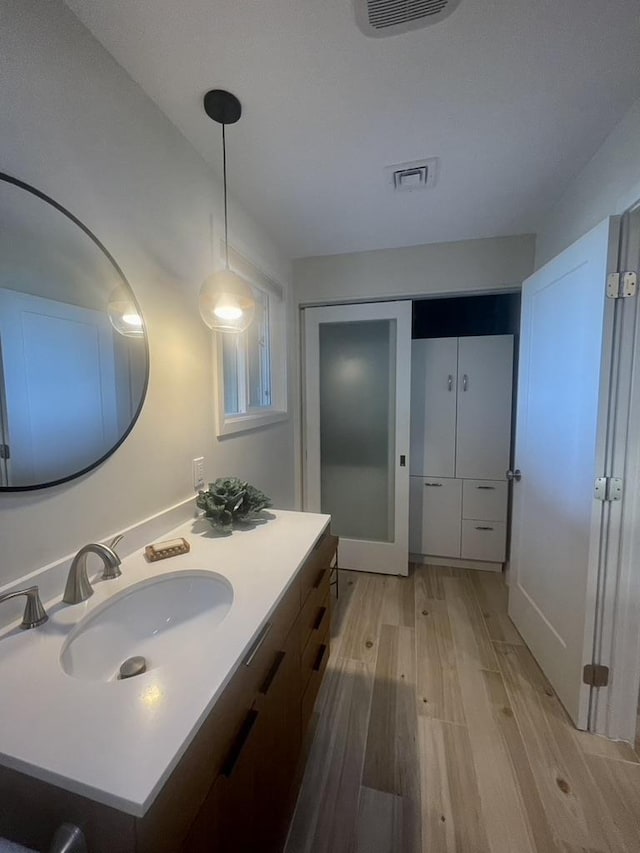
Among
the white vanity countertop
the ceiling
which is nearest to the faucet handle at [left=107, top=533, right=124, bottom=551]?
the white vanity countertop

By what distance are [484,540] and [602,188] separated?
2245 millimetres

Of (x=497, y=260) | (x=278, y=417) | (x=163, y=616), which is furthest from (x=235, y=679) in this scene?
(x=497, y=260)

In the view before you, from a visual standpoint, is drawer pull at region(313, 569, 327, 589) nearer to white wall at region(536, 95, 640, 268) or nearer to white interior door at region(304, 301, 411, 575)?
white interior door at region(304, 301, 411, 575)

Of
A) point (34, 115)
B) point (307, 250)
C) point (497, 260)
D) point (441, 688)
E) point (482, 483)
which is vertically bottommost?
point (441, 688)

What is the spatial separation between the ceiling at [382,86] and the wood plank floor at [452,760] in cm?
242

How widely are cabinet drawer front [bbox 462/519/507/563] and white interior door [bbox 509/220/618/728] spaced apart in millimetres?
649

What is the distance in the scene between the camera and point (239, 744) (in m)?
0.72

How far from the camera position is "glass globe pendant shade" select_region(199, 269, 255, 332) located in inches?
48.3

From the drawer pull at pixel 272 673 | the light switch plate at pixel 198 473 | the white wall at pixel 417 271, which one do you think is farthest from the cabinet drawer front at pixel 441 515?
the drawer pull at pixel 272 673

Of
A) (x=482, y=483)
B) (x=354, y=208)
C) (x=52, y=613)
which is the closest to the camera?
(x=52, y=613)

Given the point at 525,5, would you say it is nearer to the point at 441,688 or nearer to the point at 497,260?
the point at 497,260

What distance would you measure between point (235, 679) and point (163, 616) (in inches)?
15.4

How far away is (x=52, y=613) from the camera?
811mm

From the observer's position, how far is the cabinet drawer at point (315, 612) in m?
1.16
